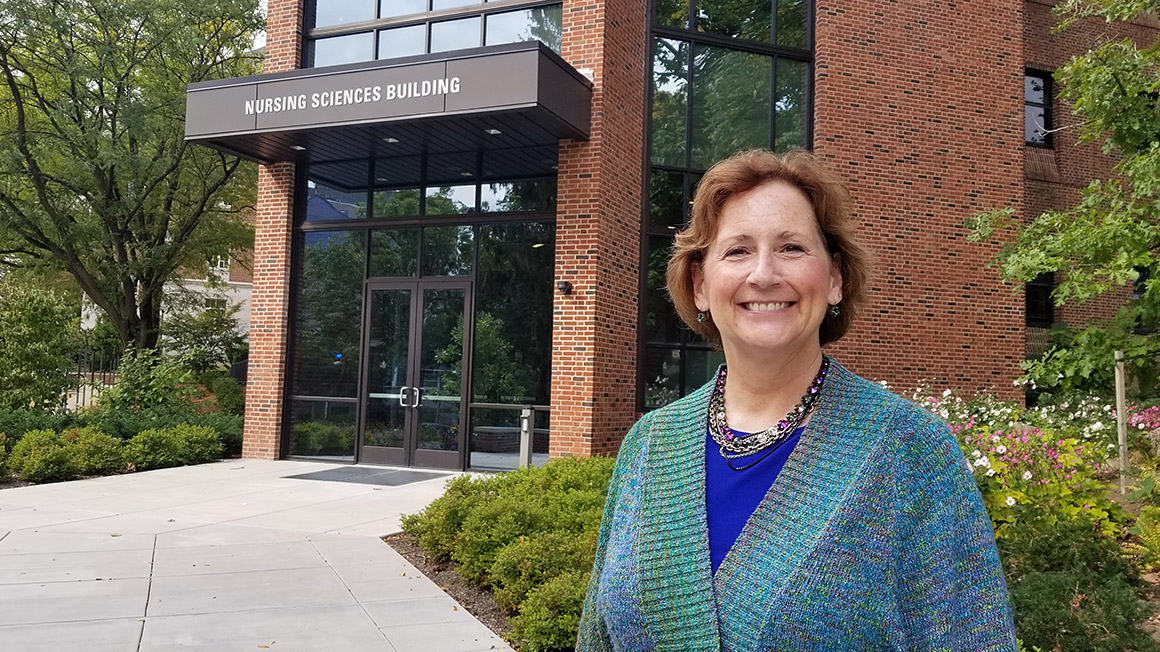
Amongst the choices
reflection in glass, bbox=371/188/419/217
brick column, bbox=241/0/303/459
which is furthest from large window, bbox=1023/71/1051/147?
brick column, bbox=241/0/303/459

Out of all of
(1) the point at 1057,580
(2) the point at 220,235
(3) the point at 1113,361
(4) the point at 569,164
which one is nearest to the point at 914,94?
(4) the point at 569,164

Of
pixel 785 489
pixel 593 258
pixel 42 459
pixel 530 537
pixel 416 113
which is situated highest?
pixel 416 113

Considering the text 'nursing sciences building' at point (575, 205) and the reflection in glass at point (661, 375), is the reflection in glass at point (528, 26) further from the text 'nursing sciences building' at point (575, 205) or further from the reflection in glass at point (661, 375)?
the reflection in glass at point (661, 375)

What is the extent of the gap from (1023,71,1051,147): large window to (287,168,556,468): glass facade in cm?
1165

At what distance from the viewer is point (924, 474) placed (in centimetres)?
146

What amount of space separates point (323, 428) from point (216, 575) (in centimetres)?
677

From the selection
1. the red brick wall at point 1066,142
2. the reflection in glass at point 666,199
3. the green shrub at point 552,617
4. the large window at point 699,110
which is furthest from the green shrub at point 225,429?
the red brick wall at point 1066,142

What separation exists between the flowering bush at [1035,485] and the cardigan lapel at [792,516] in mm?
4613

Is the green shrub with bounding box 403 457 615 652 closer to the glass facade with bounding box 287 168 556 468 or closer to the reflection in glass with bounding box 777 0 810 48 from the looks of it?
the glass facade with bounding box 287 168 556 468

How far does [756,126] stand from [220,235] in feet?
48.8

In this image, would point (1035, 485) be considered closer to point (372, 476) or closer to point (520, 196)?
point (520, 196)

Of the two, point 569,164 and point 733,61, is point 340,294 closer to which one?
point 569,164

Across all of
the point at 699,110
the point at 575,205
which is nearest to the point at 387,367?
the point at 575,205

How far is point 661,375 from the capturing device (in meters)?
12.2
